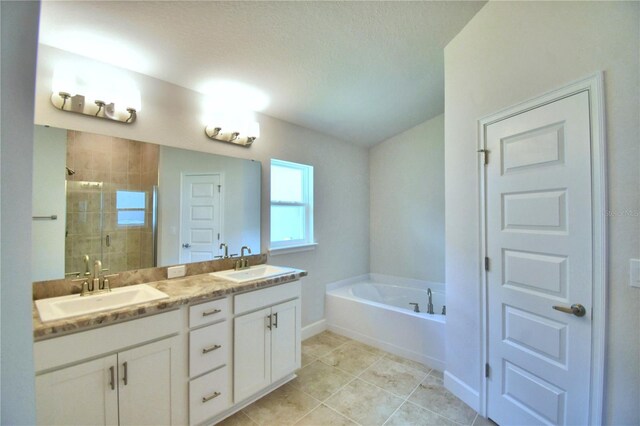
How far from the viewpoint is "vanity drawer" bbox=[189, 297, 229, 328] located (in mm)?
1603

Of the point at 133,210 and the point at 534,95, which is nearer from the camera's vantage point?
the point at 534,95

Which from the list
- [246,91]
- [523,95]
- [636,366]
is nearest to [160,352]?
[246,91]

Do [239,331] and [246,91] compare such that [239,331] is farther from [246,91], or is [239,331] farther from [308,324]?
[246,91]

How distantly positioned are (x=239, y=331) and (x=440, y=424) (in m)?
1.46

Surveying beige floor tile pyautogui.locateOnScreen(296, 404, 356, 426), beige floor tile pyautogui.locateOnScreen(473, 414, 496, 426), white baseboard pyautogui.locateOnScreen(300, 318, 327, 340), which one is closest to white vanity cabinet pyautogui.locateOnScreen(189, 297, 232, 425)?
beige floor tile pyautogui.locateOnScreen(296, 404, 356, 426)

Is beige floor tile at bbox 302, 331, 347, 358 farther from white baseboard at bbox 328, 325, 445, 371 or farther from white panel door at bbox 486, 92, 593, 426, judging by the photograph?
white panel door at bbox 486, 92, 593, 426

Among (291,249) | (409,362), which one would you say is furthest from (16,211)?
(409,362)

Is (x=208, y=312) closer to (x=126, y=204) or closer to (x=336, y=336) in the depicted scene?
(x=126, y=204)

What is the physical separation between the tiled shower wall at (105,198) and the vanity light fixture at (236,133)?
491mm

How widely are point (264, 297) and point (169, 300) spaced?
2.19 ft

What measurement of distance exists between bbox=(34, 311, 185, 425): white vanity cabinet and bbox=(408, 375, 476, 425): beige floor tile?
164 cm

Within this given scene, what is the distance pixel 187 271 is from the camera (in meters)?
2.10

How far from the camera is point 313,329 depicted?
10.2 ft

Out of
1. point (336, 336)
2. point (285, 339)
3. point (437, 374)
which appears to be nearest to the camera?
point (285, 339)
